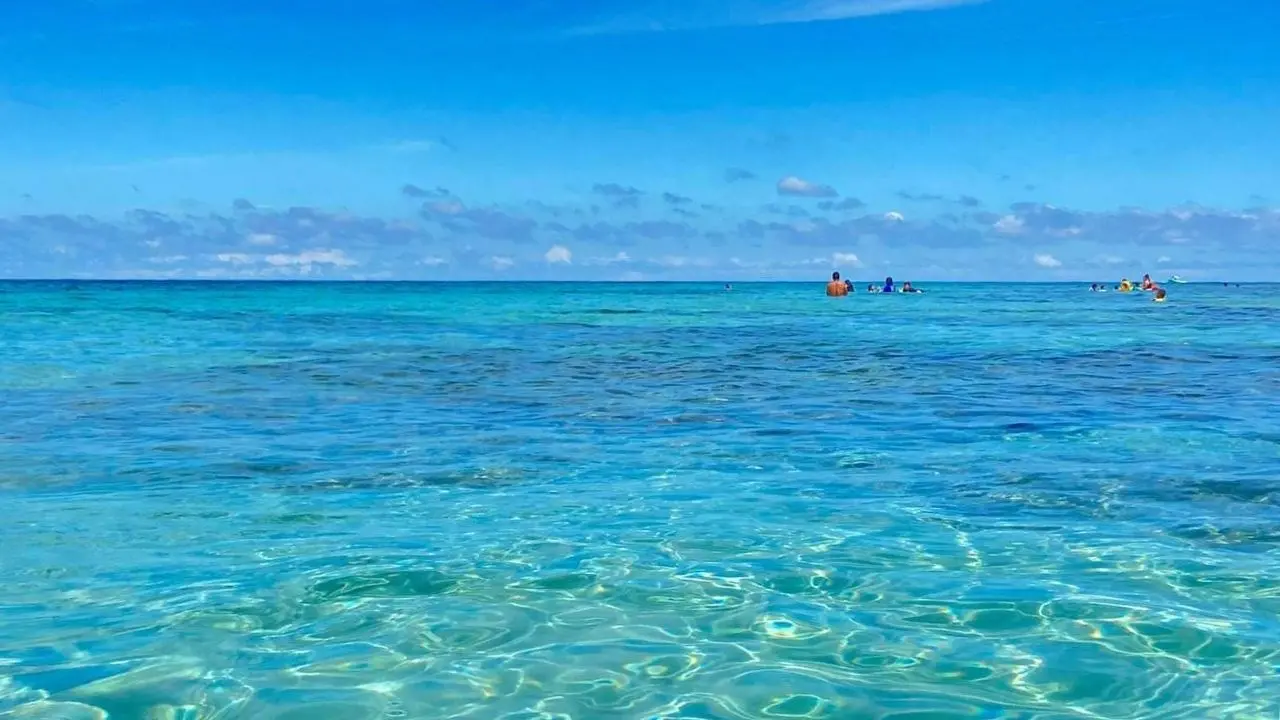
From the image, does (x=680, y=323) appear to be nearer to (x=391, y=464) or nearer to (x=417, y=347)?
(x=417, y=347)

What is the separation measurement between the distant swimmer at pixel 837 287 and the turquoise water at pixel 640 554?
63261 millimetres

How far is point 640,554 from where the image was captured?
842 centimetres

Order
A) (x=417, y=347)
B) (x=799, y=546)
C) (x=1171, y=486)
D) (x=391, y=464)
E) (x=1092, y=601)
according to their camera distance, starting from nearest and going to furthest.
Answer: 1. (x=1092, y=601)
2. (x=799, y=546)
3. (x=1171, y=486)
4. (x=391, y=464)
5. (x=417, y=347)

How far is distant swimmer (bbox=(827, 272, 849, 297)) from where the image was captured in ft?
268

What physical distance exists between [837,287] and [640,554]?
7756 cm

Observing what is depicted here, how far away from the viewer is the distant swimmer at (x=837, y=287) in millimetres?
81750

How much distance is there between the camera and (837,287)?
84.1 meters

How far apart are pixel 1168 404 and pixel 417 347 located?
20893 millimetres

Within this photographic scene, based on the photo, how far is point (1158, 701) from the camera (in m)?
5.74

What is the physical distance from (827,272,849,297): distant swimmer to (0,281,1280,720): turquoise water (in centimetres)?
6326

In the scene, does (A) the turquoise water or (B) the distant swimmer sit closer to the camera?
(A) the turquoise water

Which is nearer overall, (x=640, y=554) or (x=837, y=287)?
(x=640, y=554)

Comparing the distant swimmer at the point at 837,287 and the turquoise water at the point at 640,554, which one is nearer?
the turquoise water at the point at 640,554

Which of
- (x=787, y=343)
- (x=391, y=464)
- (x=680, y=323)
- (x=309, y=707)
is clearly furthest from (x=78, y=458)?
(x=680, y=323)
